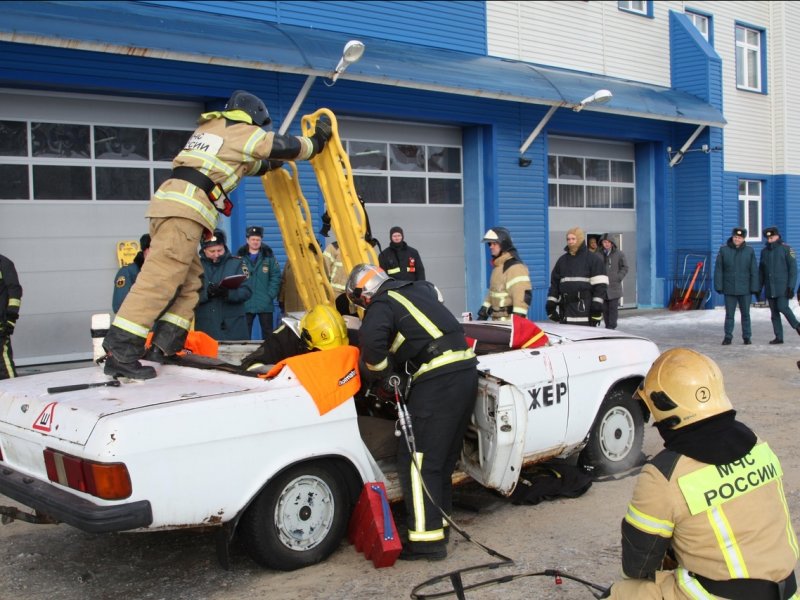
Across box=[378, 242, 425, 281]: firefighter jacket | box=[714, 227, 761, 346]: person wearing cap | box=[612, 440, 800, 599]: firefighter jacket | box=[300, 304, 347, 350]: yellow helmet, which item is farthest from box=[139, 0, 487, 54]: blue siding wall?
box=[612, 440, 800, 599]: firefighter jacket

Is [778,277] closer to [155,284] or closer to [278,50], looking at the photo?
[278,50]

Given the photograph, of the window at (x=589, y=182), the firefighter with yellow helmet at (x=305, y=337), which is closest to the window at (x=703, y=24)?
the window at (x=589, y=182)

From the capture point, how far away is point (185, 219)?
14.9 feet

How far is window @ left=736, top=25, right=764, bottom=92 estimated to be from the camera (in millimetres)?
20266

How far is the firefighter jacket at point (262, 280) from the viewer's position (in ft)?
29.8

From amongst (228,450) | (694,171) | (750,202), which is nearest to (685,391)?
(228,450)

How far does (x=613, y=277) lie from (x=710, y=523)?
36.5ft

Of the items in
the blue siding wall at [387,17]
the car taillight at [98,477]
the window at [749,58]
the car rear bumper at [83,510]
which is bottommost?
the car rear bumper at [83,510]

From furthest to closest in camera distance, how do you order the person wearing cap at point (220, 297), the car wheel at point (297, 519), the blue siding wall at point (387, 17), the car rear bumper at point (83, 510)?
the blue siding wall at point (387, 17) < the person wearing cap at point (220, 297) < the car wheel at point (297, 519) < the car rear bumper at point (83, 510)

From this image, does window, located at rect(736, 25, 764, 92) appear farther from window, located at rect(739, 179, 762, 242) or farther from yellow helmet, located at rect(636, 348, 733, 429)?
yellow helmet, located at rect(636, 348, 733, 429)

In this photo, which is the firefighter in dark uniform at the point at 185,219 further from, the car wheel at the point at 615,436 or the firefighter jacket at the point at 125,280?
the firefighter jacket at the point at 125,280

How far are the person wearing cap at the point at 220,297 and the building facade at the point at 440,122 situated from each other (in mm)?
3120

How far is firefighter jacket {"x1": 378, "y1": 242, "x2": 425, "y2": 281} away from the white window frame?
12.5 metres

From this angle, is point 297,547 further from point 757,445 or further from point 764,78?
point 764,78
